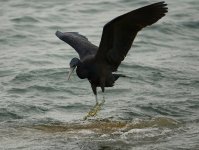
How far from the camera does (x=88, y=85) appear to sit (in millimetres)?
12195

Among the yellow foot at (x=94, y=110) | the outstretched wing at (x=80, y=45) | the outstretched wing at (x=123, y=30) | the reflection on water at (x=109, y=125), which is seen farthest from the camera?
the outstretched wing at (x=80, y=45)

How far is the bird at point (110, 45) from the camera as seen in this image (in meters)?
8.91

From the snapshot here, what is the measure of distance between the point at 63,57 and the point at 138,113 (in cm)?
413

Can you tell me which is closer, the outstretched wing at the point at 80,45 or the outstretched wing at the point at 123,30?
the outstretched wing at the point at 123,30

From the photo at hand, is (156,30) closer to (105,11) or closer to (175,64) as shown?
(105,11)

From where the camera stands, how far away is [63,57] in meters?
14.0

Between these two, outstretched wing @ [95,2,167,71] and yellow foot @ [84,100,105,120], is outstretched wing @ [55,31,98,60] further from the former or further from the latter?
yellow foot @ [84,100,105,120]

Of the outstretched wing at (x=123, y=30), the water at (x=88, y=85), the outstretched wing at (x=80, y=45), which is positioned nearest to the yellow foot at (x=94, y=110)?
the water at (x=88, y=85)

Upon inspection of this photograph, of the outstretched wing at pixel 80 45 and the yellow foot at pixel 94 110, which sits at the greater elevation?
the outstretched wing at pixel 80 45

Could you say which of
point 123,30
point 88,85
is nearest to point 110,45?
point 123,30

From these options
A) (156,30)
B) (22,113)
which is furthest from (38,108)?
(156,30)

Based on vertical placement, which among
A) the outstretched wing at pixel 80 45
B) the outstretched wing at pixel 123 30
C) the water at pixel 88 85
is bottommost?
the water at pixel 88 85

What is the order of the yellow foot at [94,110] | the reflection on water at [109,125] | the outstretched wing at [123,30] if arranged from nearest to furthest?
1. the outstretched wing at [123,30]
2. the reflection on water at [109,125]
3. the yellow foot at [94,110]

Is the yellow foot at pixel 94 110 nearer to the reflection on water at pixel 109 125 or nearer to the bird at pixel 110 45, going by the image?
the reflection on water at pixel 109 125
